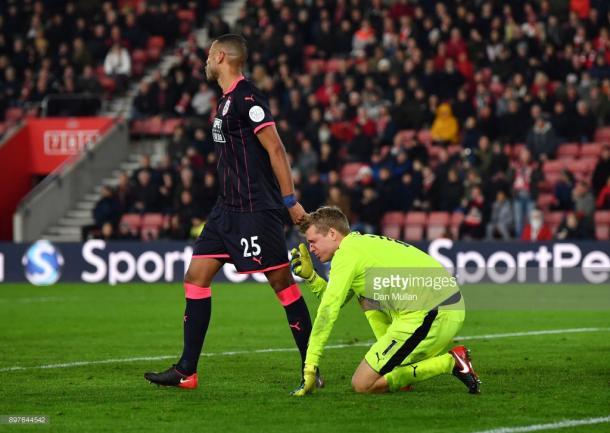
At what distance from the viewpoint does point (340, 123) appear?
26.7 metres

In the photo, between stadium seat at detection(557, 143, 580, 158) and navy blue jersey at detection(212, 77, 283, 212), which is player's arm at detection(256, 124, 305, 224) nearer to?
navy blue jersey at detection(212, 77, 283, 212)

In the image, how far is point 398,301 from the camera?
8594 millimetres

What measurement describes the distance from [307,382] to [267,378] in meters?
1.39

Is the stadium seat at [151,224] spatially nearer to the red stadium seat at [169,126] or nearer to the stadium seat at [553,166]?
the red stadium seat at [169,126]

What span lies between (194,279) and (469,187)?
15892mm

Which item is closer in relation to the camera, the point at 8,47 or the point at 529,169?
the point at 529,169

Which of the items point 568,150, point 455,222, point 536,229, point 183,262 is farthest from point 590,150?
point 183,262

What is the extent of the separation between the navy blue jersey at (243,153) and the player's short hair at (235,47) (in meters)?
0.14

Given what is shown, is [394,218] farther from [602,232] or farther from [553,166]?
[602,232]

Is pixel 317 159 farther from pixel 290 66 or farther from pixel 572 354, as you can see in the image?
pixel 572 354

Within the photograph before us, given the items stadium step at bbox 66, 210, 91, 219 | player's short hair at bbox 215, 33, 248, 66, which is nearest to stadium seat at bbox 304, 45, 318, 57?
stadium step at bbox 66, 210, 91, 219

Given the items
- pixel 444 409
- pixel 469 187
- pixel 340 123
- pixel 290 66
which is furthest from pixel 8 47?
pixel 444 409

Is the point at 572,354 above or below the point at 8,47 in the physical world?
below

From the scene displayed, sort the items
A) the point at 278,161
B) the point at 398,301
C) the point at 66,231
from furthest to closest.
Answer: the point at 66,231 < the point at 278,161 < the point at 398,301
